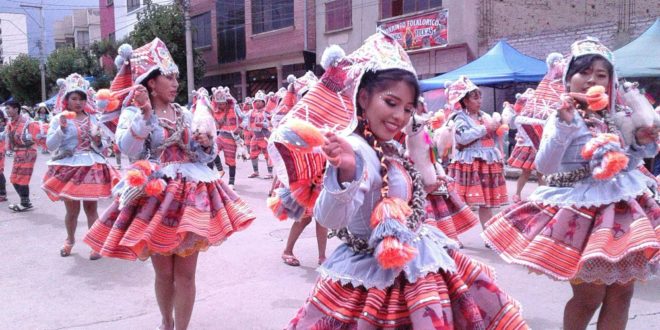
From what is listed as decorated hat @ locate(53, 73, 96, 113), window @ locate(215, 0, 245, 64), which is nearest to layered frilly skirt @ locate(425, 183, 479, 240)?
decorated hat @ locate(53, 73, 96, 113)

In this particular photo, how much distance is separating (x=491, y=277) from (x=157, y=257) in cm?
226

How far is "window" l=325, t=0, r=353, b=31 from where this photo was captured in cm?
2245

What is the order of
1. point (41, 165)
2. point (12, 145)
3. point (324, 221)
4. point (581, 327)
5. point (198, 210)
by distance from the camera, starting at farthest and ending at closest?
point (41, 165) → point (12, 145) → point (198, 210) → point (581, 327) → point (324, 221)

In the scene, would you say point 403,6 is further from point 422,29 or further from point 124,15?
point 124,15

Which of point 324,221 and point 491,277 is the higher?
point 324,221

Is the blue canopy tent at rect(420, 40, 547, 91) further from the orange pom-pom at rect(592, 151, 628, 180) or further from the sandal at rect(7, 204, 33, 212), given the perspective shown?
the orange pom-pom at rect(592, 151, 628, 180)

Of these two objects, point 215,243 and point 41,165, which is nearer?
point 215,243

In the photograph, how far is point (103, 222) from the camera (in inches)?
151

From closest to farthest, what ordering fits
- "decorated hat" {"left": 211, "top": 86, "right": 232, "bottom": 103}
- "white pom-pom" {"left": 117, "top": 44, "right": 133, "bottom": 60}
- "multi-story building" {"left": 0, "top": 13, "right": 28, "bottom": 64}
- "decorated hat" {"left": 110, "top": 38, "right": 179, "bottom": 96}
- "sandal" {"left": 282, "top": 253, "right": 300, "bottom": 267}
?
"decorated hat" {"left": 110, "top": 38, "right": 179, "bottom": 96} < "white pom-pom" {"left": 117, "top": 44, "right": 133, "bottom": 60} < "sandal" {"left": 282, "top": 253, "right": 300, "bottom": 267} < "decorated hat" {"left": 211, "top": 86, "right": 232, "bottom": 103} < "multi-story building" {"left": 0, "top": 13, "right": 28, "bottom": 64}

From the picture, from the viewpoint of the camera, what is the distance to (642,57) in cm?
1058

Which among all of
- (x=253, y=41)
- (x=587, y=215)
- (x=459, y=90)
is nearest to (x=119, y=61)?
(x=587, y=215)

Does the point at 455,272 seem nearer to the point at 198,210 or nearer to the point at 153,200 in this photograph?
the point at 198,210

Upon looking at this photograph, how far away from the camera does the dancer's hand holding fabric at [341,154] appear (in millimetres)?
1970

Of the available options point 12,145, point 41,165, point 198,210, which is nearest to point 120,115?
point 198,210
